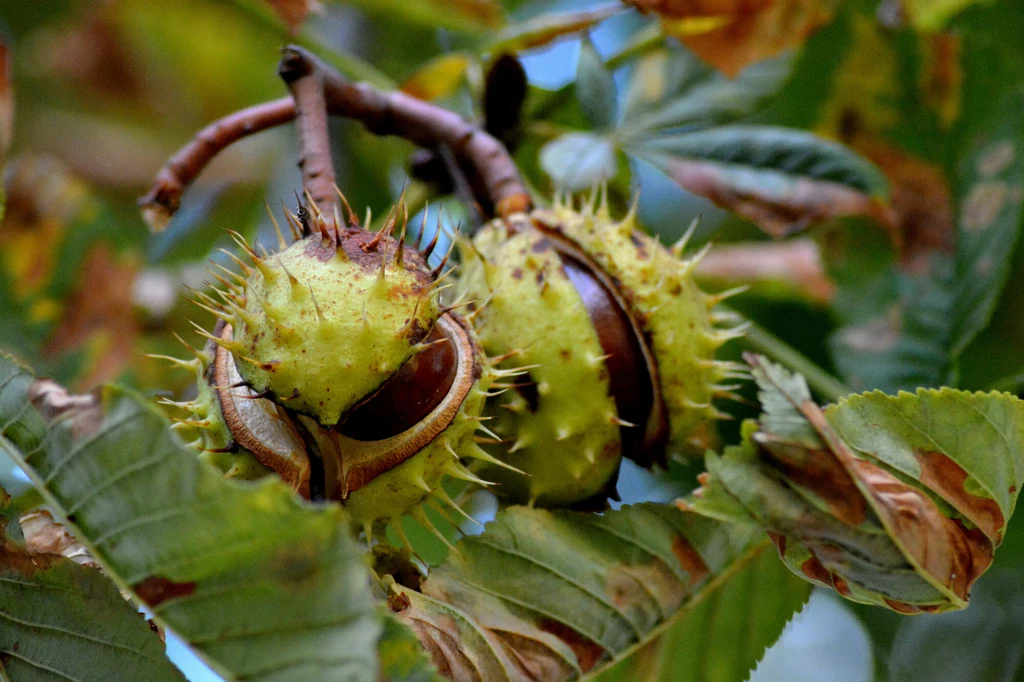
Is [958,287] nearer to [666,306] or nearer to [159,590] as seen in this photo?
[666,306]

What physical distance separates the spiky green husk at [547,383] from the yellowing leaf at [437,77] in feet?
2.51

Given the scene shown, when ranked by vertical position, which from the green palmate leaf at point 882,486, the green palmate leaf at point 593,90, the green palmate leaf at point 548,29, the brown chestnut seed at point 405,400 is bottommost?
the green palmate leaf at point 882,486

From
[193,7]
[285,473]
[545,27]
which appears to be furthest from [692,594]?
[193,7]

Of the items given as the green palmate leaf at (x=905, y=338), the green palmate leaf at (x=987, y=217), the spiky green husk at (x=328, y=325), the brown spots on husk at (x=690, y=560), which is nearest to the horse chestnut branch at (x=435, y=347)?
the spiky green husk at (x=328, y=325)

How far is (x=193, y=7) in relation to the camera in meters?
3.72

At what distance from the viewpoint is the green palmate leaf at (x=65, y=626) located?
1.02m

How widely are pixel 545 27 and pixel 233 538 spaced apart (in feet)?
4.30

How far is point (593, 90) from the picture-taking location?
190 cm

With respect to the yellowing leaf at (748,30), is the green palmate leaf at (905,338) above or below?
Result: below

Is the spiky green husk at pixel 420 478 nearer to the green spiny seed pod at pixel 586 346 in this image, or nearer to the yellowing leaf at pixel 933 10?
the green spiny seed pod at pixel 586 346

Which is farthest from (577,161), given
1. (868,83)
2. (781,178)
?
(868,83)

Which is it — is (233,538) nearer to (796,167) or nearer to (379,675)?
(379,675)

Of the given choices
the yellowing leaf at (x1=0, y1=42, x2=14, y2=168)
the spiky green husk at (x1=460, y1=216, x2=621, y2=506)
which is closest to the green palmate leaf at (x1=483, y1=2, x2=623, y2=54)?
the spiky green husk at (x1=460, y1=216, x2=621, y2=506)

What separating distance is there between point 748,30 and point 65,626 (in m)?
1.51
